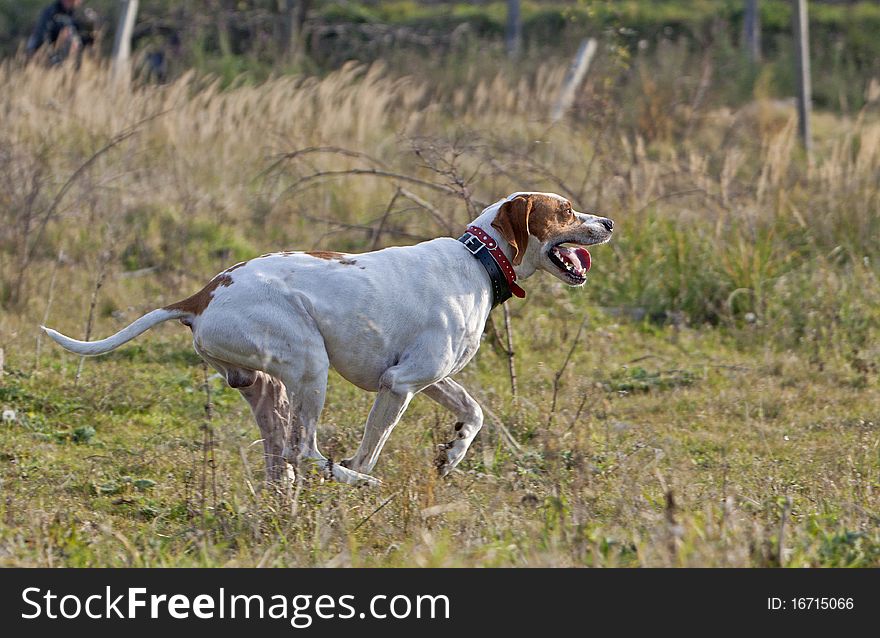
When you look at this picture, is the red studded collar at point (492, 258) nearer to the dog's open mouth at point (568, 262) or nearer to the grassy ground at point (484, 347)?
the dog's open mouth at point (568, 262)

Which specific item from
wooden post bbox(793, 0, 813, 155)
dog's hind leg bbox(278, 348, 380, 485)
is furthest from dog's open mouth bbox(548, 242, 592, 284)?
wooden post bbox(793, 0, 813, 155)

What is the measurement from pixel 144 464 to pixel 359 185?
498 centimetres

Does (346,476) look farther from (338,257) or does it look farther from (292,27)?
(292,27)

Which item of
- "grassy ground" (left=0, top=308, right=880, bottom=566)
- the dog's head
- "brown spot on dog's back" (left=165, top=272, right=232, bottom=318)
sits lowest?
"grassy ground" (left=0, top=308, right=880, bottom=566)

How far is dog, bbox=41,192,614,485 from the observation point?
4.92 metres

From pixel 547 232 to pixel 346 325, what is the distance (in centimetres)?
96

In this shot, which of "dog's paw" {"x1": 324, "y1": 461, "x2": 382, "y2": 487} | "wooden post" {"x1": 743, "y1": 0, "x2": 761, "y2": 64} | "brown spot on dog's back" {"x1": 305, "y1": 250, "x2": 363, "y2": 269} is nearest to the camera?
"dog's paw" {"x1": 324, "y1": 461, "x2": 382, "y2": 487}

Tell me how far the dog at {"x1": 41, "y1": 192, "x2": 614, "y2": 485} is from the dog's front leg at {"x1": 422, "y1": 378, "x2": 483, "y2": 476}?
0.01 metres

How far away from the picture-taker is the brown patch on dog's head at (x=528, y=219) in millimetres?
5344

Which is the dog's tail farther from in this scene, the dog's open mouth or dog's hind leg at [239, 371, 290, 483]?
the dog's open mouth

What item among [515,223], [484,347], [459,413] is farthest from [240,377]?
[484,347]

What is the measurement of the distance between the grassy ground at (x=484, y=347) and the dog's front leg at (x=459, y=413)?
0.39 ft

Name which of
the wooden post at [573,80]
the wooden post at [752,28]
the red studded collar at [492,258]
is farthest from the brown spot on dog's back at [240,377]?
the wooden post at [752,28]

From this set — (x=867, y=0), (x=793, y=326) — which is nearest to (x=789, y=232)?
(x=793, y=326)
